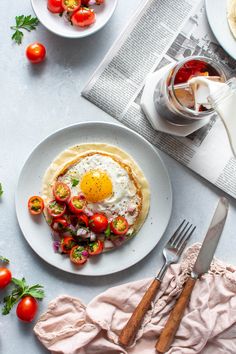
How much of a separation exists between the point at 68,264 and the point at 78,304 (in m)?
0.14

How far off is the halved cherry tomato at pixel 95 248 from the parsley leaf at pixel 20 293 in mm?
211

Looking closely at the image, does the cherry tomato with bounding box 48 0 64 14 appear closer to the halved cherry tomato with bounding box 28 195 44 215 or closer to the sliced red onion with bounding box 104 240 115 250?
the halved cherry tomato with bounding box 28 195 44 215

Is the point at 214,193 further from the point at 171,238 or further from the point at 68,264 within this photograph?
the point at 68,264

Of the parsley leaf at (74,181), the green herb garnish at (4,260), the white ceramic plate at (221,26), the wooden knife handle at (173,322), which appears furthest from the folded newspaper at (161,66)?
the green herb garnish at (4,260)

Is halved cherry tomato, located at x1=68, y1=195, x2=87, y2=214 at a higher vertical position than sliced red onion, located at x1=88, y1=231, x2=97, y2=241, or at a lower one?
higher

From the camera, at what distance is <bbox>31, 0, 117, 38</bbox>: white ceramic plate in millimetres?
1984

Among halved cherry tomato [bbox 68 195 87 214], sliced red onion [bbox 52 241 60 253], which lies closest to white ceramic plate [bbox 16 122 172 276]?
sliced red onion [bbox 52 241 60 253]

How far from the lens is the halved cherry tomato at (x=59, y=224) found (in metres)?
1.95

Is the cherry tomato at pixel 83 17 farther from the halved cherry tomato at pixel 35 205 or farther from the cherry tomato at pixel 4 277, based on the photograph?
the cherry tomato at pixel 4 277

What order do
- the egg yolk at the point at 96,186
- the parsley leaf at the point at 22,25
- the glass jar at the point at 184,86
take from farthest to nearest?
the parsley leaf at the point at 22,25 < the egg yolk at the point at 96,186 < the glass jar at the point at 184,86

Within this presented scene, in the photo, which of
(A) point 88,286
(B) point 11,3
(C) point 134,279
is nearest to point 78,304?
(A) point 88,286

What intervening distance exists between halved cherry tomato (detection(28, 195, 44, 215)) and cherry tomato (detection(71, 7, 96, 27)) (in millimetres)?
594

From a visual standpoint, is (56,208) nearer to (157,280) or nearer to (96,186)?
(96,186)

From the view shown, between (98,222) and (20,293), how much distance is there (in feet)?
1.19
